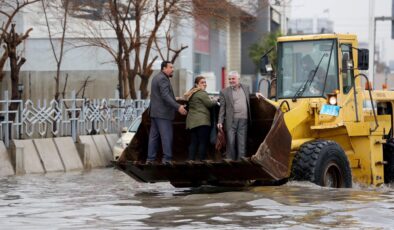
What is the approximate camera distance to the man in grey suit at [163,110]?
56.2 ft

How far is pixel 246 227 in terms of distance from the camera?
12.2 meters

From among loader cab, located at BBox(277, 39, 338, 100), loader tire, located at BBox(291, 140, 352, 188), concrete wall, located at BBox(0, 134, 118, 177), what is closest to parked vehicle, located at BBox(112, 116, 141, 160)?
concrete wall, located at BBox(0, 134, 118, 177)

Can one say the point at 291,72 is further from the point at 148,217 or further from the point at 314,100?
the point at 148,217

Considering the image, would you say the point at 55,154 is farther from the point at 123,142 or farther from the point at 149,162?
the point at 149,162

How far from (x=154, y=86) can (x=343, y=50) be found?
12.0 ft

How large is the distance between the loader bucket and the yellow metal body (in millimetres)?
615

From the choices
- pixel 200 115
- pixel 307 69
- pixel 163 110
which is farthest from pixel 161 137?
pixel 307 69

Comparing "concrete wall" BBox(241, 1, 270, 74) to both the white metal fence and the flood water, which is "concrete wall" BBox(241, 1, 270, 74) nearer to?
the white metal fence

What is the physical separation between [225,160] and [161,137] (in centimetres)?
163

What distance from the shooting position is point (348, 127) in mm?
18266

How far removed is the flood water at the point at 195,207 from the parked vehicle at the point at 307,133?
0.32 meters

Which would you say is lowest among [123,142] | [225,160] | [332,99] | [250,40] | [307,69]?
[123,142]

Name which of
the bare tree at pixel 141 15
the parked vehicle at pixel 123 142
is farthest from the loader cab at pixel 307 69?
the bare tree at pixel 141 15

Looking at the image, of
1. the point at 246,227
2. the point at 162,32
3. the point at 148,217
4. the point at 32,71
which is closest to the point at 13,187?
the point at 148,217
